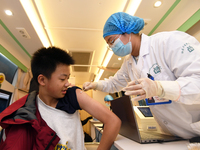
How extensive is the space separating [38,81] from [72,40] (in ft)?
8.92

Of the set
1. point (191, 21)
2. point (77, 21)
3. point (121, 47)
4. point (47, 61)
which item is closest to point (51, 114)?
point (47, 61)

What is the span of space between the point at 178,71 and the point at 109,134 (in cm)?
68

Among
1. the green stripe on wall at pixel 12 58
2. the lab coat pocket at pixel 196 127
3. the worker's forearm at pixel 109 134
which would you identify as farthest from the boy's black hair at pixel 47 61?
the green stripe on wall at pixel 12 58

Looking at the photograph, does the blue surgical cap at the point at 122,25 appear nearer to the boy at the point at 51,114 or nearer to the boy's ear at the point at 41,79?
the boy at the point at 51,114

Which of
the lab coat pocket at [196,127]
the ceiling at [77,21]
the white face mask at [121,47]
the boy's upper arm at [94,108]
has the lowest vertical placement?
the lab coat pocket at [196,127]

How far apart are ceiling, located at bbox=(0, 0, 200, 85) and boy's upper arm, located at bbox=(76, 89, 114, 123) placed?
218cm

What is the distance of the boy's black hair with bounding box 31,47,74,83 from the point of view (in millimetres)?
1082

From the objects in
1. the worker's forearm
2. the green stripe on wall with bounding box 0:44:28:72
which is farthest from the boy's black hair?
the green stripe on wall with bounding box 0:44:28:72

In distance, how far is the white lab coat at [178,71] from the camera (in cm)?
68

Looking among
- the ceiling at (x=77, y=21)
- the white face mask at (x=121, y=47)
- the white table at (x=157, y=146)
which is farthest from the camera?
the ceiling at (x=77, y=21)

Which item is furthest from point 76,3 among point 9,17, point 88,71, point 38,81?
point 88,71

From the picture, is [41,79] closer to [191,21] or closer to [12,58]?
[191,21]

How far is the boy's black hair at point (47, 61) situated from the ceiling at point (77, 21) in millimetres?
1685

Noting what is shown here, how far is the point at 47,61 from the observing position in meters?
1.09
